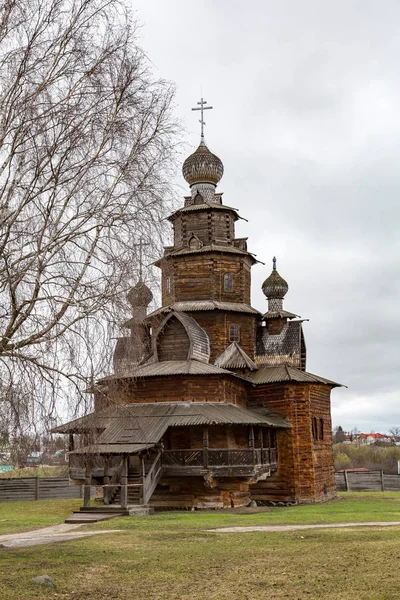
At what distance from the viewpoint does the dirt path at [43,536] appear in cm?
1456

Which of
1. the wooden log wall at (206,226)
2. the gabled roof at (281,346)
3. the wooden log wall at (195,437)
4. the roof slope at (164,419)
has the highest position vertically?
the wooden log wall at (206,226)

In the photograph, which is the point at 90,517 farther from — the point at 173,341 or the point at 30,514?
the point at 173,341

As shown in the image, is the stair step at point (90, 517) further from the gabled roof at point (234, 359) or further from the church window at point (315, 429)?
the church window at point (315, 429)

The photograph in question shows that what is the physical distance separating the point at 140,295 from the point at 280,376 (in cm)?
1846

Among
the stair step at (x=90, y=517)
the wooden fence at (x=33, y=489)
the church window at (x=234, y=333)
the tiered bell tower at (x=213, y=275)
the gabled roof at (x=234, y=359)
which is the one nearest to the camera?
the stair step at (x=90, y=517)

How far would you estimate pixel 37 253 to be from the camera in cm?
998

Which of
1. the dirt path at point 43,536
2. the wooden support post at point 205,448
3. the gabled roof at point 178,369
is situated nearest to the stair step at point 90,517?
the dirt path at point 43,536

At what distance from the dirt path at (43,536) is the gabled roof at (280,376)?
Result: 1260 centimetres

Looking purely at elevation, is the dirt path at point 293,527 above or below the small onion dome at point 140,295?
below

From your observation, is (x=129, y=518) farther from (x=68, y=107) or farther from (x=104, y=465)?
(x=68, y=107)

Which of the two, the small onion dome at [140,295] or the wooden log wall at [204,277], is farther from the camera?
the wooden log wall at [204,277]

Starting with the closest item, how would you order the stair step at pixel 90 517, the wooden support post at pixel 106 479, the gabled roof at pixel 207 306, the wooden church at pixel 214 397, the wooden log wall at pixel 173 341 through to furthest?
the stair step at pixel 90 517, the wooden support post at pixel 106 479, the wooden church at pixel 214 397, the wooden log wall at pixel 173 341, the gabled roof at pixel 207 306

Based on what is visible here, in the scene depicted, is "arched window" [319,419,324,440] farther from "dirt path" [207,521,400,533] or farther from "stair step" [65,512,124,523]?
"stair step" [65,512,124,523]

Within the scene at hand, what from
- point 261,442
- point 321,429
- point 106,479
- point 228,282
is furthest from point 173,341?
point 321,429
